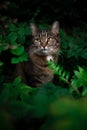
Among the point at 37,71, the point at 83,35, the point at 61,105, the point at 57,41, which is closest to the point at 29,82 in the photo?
the point at 37,71

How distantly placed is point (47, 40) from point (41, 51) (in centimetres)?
19

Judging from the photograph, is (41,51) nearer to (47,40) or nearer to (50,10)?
(47,40)

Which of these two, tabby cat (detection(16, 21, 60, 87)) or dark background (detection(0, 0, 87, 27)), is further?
dark background (detection(0, 0, 87, 27))

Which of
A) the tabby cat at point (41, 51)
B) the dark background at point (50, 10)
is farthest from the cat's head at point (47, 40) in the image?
the dark background at point (50, 10)

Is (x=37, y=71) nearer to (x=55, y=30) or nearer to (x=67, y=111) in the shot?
(x=55, y=30)

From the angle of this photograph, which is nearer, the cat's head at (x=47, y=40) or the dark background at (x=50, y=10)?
the cat's head at (x=47, y=40)

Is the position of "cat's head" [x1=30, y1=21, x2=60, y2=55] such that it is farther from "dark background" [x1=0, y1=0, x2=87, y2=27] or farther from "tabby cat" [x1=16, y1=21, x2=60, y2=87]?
"dark background" [x1=0, y1=0, x2=87, y2=27]

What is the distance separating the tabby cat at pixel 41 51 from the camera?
5.27 metres

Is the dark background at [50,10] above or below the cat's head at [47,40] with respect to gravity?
below

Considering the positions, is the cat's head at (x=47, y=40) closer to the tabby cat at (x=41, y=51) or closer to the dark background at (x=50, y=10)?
the tabby cat at (x=41, y=51)

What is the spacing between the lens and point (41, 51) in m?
5.37

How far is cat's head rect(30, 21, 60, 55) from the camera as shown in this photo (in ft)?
17.3

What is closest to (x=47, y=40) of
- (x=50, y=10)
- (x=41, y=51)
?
(x=41, y=51)

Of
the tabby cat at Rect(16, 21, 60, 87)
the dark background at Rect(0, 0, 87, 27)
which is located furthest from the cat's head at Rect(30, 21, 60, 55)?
the dark background at Rect(0, 0, 87, 27)
